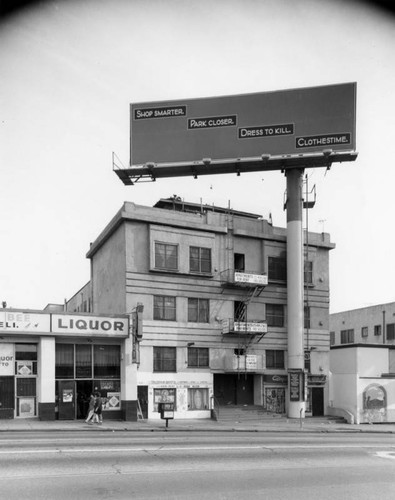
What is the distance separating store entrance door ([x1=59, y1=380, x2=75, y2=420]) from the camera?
30844 millimetres

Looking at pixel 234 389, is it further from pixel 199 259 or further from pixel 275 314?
pixel 199 259

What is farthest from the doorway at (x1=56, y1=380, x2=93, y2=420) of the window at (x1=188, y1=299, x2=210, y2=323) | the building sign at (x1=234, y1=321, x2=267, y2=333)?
the building sign at (x1=234, y1=321, x2=267, y2=333)

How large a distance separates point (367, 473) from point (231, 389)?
24728mm

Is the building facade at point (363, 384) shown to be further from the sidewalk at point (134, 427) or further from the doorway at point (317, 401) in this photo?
the sidewalk at point (134, 427)

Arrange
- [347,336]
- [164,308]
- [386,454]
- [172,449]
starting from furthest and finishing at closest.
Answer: [347,336], [164,308], [386,454], [172,449]

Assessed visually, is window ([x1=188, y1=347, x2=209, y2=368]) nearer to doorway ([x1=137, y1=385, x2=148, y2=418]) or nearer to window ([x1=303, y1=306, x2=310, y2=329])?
doorway ([x1=137, y1=385, x2=148, y2=418])

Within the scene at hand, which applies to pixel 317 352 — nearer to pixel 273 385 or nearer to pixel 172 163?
pixel 273 385

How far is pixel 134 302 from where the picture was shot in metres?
35.4

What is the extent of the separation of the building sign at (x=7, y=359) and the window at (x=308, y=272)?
19955mm

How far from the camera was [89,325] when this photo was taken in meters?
31.9

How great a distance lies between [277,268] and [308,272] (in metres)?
2.36

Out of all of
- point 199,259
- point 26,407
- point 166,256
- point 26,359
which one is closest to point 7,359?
point 26,359

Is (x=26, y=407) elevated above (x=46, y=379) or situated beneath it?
situated beneath

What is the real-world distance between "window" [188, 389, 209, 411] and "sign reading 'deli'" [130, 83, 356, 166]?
1457 cm
